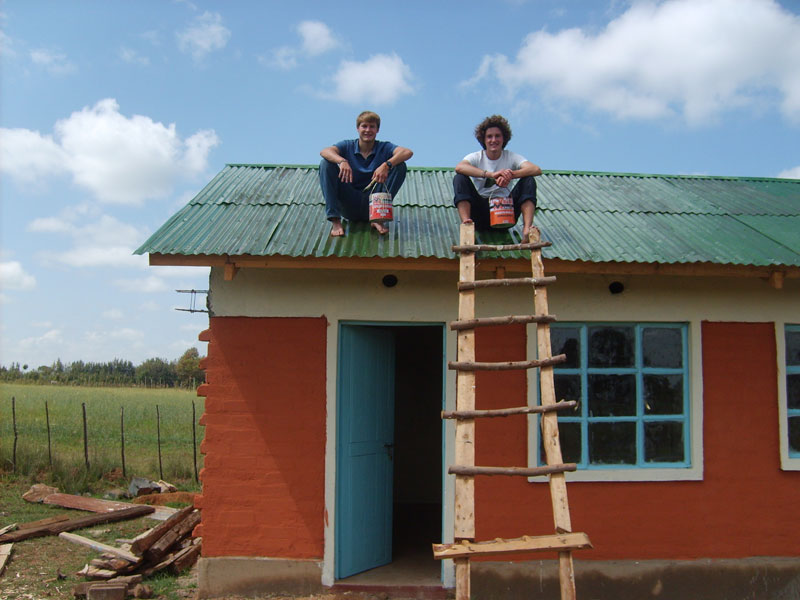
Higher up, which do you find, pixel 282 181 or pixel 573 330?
pixel 282 181

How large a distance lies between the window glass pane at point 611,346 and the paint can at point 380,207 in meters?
2.07

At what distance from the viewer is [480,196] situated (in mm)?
5746

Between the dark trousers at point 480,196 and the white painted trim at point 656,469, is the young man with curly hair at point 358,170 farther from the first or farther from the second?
the white painted trim at point 656,469

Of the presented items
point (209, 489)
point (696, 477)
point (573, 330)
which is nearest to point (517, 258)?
point (573, 330)

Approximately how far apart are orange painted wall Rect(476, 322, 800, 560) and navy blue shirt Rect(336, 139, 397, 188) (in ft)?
5.93

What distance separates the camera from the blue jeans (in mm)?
5746

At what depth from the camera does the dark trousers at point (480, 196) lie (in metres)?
5.59

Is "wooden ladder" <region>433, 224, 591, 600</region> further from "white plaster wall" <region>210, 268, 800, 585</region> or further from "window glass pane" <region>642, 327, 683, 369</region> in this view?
"window glass pane" <region>642, 327, 683, 369</region>

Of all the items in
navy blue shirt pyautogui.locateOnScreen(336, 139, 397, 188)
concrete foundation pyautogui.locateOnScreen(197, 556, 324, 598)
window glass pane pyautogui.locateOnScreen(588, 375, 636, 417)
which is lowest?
concrete foundation pyautogui.locateOnScreen(197, 556, 324, 598)

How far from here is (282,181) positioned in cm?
736

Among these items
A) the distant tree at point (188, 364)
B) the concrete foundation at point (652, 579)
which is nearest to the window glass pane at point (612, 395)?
the concrete foundation at point (652, 579)

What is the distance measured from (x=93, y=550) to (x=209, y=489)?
2.81 meters

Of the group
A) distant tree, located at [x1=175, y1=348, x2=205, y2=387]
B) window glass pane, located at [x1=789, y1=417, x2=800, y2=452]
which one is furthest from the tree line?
window glass pane, located at [x1=789, y1=417, x2=800, y2=452]

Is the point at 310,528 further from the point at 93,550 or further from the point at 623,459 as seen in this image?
the point at 93,550
